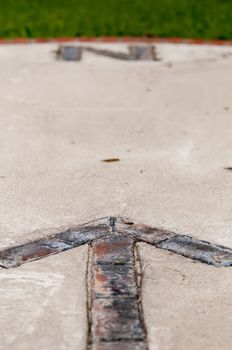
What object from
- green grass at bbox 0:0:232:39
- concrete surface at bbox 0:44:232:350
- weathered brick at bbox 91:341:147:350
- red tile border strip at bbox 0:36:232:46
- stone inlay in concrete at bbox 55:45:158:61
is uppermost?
green grass at bbox 0:0:232:39

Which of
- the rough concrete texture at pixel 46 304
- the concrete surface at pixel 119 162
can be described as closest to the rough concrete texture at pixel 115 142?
the concrete surface at pixel 119 162

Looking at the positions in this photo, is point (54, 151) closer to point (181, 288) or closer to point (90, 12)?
point (181, 288)

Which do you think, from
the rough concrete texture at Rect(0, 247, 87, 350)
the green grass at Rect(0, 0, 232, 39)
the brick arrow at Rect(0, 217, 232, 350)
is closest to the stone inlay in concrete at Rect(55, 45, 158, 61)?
the green grass at Rect(0, 0, 232, 39)

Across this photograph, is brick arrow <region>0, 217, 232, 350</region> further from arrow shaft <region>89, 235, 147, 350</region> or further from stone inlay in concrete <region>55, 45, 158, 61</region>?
stone inlay in concrete <region>55, 45, 158, 61</region>

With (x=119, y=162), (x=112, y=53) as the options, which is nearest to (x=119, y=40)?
(x=112, y=53)

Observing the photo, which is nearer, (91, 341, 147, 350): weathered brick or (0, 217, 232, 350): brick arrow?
(91, 341, 147, 350): weathered brick
